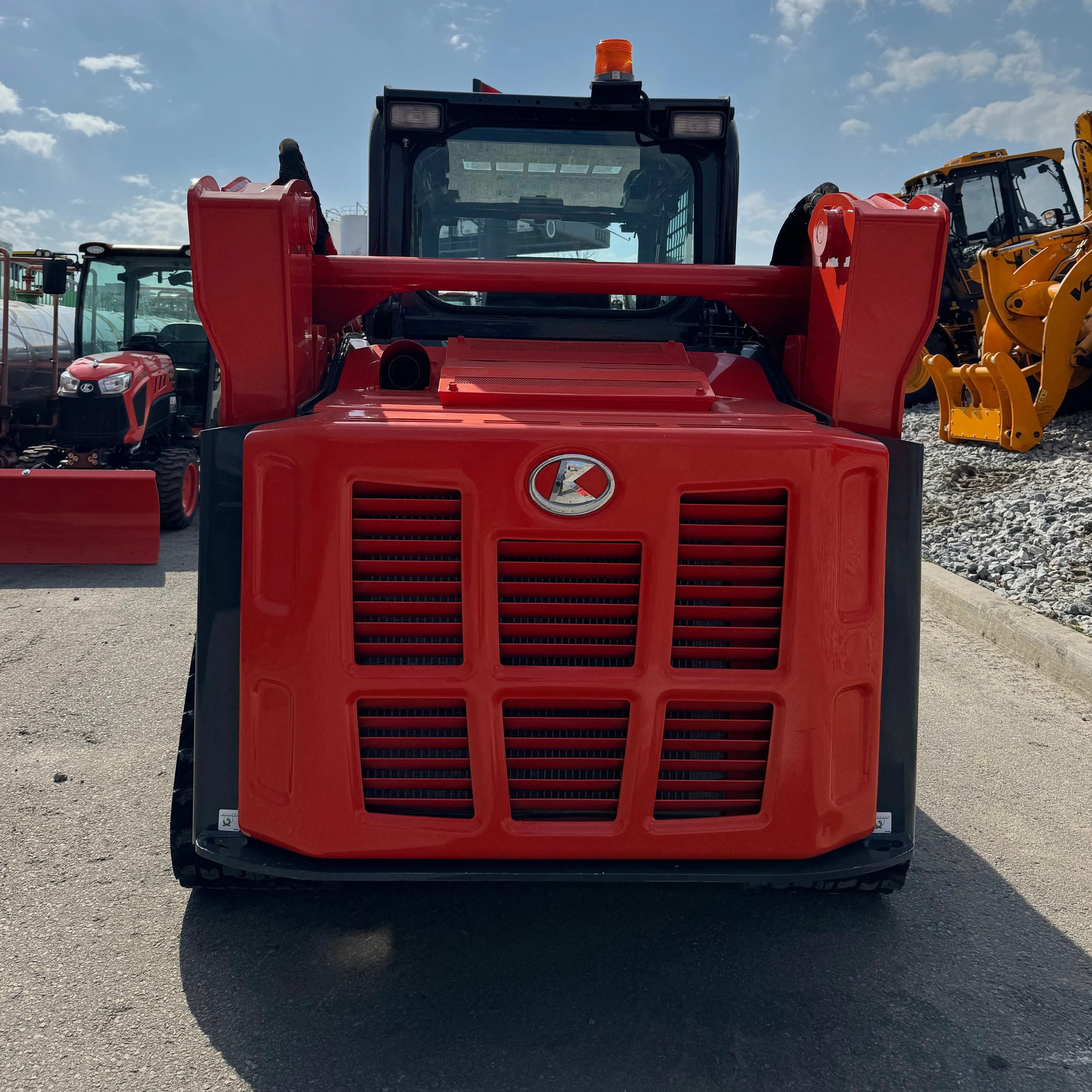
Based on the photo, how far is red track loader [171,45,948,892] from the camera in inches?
83.7

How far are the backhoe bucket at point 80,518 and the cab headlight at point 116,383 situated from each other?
1.72 m

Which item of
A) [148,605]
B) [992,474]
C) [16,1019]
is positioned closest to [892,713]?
[16,1019]

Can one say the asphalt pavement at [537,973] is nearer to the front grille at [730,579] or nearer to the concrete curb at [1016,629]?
the front grille at [730,579]

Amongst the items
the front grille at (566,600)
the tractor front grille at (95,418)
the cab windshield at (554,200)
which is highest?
the cab windshield at (554,200)

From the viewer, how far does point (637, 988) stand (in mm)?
2469

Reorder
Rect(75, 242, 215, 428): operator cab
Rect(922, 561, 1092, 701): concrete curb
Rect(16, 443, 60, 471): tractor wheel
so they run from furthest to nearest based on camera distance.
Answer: Rect(75, 242, 215, 428): operator cab → Rect(16, 443, 60, 471): tractor wheel → Rect(922, 561, 1092, 701): concrete curb

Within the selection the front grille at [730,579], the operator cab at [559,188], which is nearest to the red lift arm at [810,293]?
the front grille at [730,579]

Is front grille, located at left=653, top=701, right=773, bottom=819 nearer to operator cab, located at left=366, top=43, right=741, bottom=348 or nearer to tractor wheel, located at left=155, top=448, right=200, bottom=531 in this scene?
operator cab, located at left=366, top=43, right=741, bottom=348

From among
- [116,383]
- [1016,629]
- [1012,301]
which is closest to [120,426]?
[116,383]

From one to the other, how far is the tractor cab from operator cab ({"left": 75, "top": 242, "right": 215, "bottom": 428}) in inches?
345

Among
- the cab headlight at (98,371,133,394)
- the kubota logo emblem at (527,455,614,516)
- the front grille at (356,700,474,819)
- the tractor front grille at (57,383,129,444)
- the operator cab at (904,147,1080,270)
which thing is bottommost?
the front grille at (356,700,474,819)

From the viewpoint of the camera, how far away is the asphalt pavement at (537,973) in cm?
218

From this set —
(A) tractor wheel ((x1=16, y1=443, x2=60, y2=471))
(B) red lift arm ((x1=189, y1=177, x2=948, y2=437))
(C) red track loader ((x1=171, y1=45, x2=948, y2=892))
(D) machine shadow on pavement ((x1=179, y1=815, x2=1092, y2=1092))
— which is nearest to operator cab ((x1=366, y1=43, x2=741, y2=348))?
(B) red lift arm ((x1=189, y1=177, x2=948, y2=437))

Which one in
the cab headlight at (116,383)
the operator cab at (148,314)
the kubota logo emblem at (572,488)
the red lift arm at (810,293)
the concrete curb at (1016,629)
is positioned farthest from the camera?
the operator cab at (148,314)
